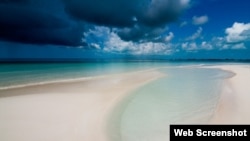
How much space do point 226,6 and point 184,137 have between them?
1.13 metres

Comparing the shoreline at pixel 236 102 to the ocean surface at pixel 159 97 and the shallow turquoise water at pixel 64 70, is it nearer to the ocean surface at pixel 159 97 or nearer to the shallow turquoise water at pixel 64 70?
the ocean surface at pixel 159 97

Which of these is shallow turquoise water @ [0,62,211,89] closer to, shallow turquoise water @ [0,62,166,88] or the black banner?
shallow turquoise water @ [0,62,166,88]

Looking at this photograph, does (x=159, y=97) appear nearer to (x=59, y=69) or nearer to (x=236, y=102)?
(x=236, y=102)

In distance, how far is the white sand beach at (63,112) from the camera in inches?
78.2

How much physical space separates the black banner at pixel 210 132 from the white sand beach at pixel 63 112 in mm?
545

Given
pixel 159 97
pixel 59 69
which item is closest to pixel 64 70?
pixel 59 69

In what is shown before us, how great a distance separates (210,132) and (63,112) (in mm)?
1157

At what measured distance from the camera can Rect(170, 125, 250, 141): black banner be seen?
1.89 m

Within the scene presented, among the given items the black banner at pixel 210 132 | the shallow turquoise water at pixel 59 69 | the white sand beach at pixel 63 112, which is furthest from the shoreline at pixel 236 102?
the white sand beach at pixel 63 112

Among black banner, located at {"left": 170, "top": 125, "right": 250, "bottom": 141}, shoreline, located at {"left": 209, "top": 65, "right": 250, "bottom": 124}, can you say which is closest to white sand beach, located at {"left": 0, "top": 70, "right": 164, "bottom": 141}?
black banner, located at {"left": 170, "top": 125, "right": 250, "bottom": 141}

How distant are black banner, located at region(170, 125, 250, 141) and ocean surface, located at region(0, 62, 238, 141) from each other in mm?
51

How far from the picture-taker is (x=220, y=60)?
2289 mm

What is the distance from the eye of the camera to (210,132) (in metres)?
1.92

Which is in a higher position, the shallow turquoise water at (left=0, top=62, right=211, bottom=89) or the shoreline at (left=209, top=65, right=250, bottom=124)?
the shallow turquoise water at (left=0, top=62, right=211, bottom=89)
